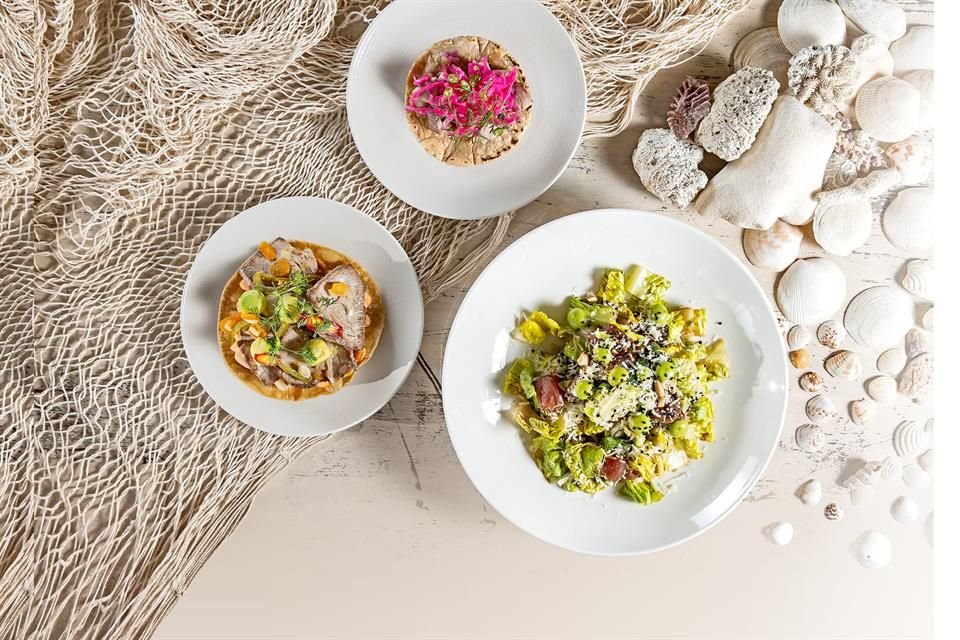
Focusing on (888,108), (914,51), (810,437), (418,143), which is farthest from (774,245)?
(418,143)

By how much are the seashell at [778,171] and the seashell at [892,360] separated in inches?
21.7

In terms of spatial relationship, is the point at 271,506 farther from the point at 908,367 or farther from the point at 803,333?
the point at 908,367

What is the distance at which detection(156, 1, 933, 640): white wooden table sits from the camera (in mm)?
2283

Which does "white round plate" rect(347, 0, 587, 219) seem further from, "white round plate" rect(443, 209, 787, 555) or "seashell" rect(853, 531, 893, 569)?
"seashell" rect(853, 531, 893, 569)

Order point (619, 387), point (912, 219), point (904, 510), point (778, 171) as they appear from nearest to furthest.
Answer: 1. point (619, 387)
2. point (778, 171)
3. point (912, 219)
4. point (904, 510)

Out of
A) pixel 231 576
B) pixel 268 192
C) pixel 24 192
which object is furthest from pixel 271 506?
pixel 24 192

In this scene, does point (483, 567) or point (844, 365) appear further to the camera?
point (483, 567)

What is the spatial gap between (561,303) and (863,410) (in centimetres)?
108

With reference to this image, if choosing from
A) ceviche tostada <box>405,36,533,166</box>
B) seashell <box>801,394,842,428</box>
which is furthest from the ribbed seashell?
ceviche tostada <box>405,36,533,166</box>

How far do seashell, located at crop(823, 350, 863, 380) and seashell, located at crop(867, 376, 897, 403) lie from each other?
0.06 metres

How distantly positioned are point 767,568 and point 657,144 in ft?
4.89

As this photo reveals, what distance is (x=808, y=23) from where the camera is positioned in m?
Result: 2.11

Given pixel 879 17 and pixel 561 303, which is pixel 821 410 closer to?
pixel 561 303

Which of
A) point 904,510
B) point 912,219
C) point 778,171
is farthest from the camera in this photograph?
point 904,510
